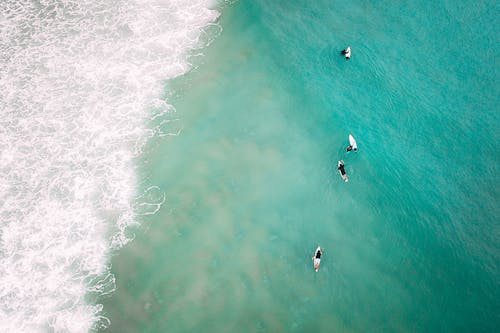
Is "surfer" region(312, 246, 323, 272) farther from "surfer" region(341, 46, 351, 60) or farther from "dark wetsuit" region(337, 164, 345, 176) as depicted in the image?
"surfer" region(341, 46, 351, 60)

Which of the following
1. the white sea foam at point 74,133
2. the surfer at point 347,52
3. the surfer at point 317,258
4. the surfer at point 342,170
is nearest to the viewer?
the surfer at point 317,258

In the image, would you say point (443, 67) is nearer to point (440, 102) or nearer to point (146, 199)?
point (440, 102)

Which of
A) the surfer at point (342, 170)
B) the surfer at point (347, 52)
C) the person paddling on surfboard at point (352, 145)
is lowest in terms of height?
the surfer at point (342, 170)

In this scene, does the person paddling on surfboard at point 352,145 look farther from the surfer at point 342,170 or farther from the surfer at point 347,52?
the surfer at point 347,52

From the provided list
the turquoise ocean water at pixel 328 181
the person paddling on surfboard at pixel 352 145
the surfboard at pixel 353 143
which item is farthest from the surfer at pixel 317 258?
the surfboard at pixel 353 143

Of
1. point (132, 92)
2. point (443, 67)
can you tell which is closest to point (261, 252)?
point (132, 92)

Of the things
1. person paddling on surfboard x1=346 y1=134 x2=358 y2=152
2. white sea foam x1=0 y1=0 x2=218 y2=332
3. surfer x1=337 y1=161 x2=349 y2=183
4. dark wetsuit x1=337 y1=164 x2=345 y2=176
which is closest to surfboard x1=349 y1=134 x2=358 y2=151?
person paddling on surfboard x1=346 y1=134 x2=358 y2=152
